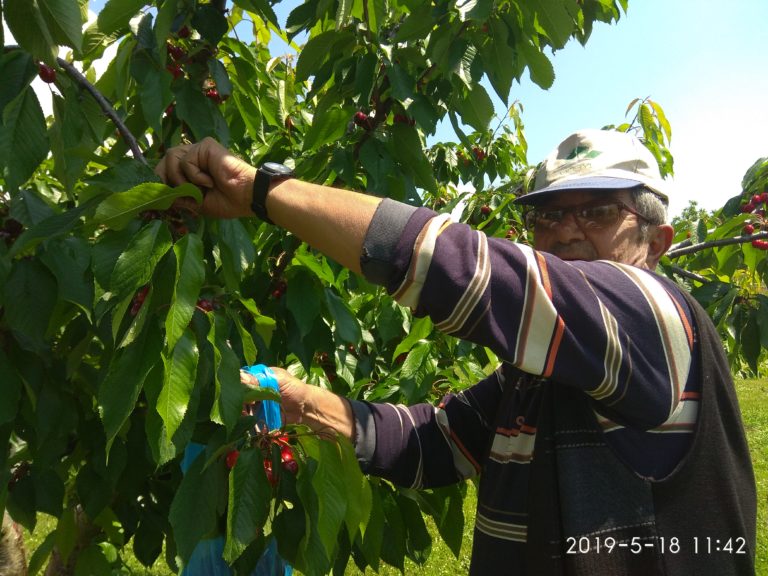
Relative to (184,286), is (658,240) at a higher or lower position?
higher

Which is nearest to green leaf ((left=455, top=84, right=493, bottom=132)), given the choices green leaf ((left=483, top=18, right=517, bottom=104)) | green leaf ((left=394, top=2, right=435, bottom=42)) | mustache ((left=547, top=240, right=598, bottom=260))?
green leaf ((left=483, top=18, right=517, bottom=104))

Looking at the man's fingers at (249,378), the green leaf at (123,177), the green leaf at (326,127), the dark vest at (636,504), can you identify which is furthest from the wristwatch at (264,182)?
the dark vest at (636,504)

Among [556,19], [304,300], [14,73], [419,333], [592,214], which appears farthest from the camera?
[419,333]

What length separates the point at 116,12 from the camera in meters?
1.45

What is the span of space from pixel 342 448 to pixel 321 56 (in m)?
1.13

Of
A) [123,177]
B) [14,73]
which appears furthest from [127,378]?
[14,73]

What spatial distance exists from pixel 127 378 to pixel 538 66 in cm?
131

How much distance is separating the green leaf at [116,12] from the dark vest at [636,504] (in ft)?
4.29

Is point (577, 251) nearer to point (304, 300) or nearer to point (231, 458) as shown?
point (304, 300)

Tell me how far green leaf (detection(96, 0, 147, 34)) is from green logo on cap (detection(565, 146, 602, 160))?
1.14m

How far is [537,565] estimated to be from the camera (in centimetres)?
128

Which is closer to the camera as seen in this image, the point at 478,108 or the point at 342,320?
the point at 478,108

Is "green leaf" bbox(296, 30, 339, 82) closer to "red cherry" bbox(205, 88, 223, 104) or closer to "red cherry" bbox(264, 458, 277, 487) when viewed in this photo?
"red cherry" bbox(205, 88, 223, 104)

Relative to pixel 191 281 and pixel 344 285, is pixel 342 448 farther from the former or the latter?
pixel 344 285
